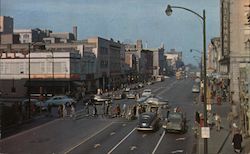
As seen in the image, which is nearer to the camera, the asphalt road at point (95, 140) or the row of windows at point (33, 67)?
the asphalt road at point (95, 140)

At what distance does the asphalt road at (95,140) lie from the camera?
27734 mm

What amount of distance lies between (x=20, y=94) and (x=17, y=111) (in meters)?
40.5

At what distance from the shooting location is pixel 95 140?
31625mm

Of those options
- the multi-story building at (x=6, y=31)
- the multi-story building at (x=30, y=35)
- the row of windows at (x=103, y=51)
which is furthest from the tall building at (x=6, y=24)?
the row of windows at (x=103, y=51)

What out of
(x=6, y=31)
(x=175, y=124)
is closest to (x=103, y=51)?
(x=6, y=31)

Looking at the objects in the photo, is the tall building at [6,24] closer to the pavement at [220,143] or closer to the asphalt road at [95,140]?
the asphalt road at [95,140]

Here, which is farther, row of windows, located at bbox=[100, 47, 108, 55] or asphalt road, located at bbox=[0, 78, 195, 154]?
row of windows, located at bbox=[100, 47, 108, 55]

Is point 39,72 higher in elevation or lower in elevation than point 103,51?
lower

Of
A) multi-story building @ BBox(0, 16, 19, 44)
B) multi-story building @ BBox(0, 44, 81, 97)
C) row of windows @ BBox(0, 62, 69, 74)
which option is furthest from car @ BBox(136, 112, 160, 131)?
multi-story building @ BBox(0, 16, 19, 44)

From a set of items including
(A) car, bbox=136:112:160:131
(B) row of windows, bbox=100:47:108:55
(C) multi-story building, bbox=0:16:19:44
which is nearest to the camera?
(A) car, bbox=136:112:160:131

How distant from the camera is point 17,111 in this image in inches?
1677

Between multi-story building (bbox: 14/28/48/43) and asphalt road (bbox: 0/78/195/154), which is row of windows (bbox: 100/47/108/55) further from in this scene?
asphalt road (bbox: 0/78/195/154)

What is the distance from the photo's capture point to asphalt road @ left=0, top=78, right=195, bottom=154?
27734mm

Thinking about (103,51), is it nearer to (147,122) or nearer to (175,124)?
(147,122)
